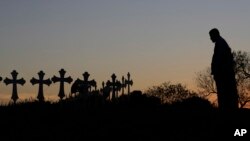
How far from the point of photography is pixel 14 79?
3853 cm

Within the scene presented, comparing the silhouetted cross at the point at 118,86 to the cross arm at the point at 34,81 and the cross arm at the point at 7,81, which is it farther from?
the cross arm at the point at 7,81

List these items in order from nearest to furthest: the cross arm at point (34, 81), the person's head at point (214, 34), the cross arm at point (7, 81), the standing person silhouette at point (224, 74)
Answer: the person's head at point (214, 34) < the standing person silhouette at point (224, 74) < the cross arm at point (34, 81) < the cross arm at point (7, 81)

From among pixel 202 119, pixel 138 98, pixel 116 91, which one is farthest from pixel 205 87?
pixel 202 119

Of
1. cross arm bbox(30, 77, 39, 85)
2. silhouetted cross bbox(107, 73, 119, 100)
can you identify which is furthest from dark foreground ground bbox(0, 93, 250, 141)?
silhouetted cross bbox(107, 73, 119, 100)

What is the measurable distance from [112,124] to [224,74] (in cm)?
556

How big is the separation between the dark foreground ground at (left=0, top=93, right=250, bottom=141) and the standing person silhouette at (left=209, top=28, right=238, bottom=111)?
42.9 inches

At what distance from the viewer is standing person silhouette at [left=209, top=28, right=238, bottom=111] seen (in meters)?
20.3

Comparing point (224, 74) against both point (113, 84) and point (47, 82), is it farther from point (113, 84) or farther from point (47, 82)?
point (113, 84)

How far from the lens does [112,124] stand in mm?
16750

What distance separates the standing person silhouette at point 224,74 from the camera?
20266mm

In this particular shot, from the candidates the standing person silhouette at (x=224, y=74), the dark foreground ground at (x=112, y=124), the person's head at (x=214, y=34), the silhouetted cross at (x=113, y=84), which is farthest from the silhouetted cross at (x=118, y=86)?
the person's head at (x=214, y=34)

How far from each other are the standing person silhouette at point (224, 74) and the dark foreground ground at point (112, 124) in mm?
1089

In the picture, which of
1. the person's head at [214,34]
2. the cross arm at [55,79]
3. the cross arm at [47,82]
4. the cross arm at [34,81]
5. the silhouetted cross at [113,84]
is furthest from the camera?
the silhouetted cross at [113,84]

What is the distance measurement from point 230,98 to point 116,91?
28.1 metres
